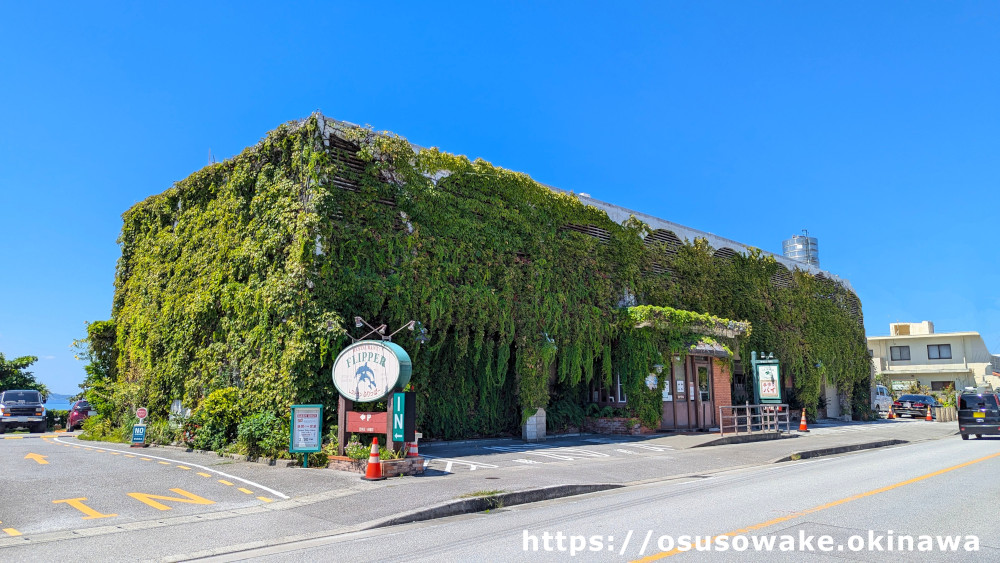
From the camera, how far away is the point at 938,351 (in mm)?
60219

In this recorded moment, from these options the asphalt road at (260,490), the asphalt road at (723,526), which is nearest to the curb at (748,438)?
the asphalt road at (260,490)

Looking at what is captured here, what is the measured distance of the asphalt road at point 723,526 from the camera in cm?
645

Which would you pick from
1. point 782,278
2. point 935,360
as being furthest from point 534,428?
point 935,360

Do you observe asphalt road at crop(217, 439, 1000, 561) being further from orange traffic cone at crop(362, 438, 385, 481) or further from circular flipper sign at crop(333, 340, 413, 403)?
circular flipper sign at crop(333, 340, 413, 403)

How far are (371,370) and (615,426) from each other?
1190cm

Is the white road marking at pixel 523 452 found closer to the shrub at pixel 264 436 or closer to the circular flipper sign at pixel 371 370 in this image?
the circular flipper sign at pixel 371 370

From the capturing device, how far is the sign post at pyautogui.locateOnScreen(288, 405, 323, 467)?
13.4 metres

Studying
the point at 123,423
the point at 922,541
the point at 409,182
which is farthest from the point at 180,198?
the point at 922,541

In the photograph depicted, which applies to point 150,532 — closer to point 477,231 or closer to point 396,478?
point 396,478

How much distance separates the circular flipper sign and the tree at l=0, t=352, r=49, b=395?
32.4 meters

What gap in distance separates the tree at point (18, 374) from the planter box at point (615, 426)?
1270 inches

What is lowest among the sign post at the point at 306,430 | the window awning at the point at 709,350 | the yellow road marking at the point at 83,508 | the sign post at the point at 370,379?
the yellow road marking at the point at 83,508

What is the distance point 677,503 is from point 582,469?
4.58 m

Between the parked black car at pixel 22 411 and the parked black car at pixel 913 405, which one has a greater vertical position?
the parked black car at pixel 22 411
